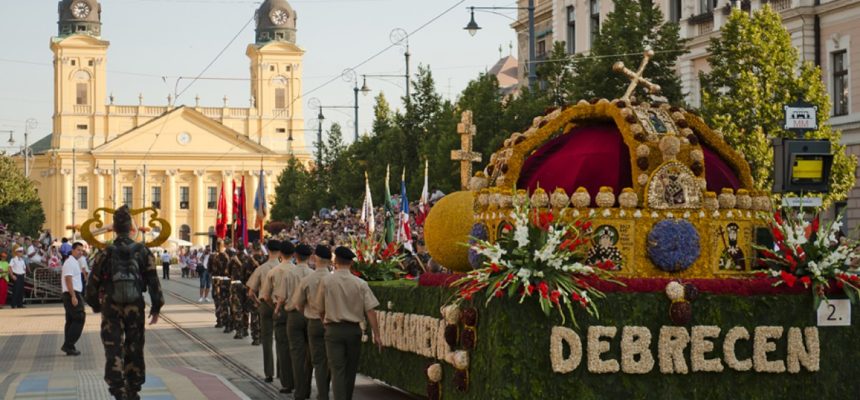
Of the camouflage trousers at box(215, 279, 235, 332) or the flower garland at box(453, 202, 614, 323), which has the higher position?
the flower garland at box(453, 202, 614, 323)

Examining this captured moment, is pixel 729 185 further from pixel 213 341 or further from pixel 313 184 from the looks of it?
pixel 313 184

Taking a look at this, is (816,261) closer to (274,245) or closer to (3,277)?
(274,245)

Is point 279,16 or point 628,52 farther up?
point 279,16

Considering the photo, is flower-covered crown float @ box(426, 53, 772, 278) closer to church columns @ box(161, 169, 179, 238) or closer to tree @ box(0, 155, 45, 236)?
tree @ box(0, 155, 45, 236)

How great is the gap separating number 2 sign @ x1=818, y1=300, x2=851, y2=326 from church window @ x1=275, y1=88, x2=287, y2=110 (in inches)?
5127

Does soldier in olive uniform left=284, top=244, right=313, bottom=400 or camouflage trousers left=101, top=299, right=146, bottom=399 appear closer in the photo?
camouflage trousers left=101, top=299, right=146, bottom=399

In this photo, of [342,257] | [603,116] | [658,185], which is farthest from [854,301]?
[342,257]

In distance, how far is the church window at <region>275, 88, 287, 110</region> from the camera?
461ft

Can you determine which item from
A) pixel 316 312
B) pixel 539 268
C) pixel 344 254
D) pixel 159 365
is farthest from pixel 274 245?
pixel 539 268

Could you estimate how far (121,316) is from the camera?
46.9 ft

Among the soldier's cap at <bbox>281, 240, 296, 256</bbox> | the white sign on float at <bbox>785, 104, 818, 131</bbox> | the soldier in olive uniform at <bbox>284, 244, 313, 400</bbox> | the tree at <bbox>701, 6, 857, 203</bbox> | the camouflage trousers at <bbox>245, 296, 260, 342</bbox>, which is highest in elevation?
the tree at <bbox>701, 6, 857, 203</bbox>

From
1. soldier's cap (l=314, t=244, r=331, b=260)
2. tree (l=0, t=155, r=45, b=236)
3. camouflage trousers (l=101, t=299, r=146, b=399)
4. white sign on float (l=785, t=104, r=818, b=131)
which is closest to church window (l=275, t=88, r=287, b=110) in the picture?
tree (l=0, t=155, r=45, b=236)

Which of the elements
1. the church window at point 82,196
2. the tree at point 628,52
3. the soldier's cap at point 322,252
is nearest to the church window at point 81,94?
the church window at point 82,196

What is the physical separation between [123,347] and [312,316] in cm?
187
